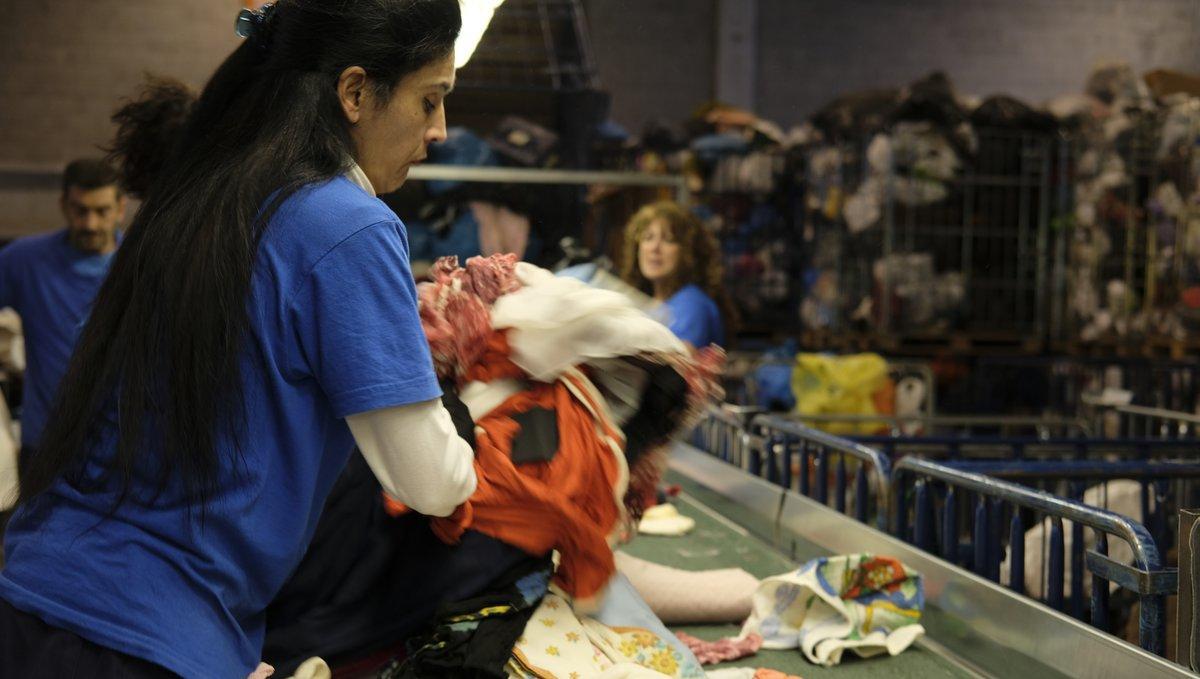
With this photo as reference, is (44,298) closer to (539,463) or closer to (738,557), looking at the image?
(738,557)

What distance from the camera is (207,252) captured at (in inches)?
50.0

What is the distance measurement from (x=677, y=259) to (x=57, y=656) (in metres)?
3.54

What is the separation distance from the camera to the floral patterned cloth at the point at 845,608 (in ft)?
7.91

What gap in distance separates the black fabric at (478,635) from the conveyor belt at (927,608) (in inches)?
26.3

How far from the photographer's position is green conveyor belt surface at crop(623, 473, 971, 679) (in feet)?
7.64

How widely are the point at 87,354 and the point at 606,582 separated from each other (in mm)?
968

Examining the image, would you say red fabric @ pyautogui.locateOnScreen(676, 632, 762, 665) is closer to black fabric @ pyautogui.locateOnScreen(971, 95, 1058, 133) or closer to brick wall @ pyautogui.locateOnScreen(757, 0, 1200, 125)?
black fabric @ pyautogui.locateOnScreen(971, 95, 1058, 133)

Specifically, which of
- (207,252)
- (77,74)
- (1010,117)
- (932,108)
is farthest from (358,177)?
(1010,117)

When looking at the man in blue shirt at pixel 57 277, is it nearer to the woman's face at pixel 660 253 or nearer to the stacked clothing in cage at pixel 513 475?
the woman's face at pixel 660 253

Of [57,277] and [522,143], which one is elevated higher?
[522,143]

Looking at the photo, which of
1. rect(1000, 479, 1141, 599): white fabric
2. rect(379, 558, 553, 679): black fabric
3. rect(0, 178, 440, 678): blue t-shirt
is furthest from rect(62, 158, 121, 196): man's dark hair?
rect(1000, 479, 1141, 599): white fabric

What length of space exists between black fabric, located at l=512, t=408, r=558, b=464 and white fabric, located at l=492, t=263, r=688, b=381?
0.25ft

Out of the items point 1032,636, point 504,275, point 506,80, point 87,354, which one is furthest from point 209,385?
point 506,80

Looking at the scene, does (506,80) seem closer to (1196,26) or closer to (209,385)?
(209,385)
